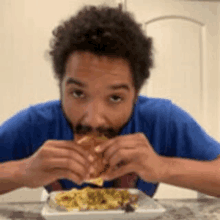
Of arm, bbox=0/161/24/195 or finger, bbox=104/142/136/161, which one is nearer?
finger, bbox=104/142/136/161

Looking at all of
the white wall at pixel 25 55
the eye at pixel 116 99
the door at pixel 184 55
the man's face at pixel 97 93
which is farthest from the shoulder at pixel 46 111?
the door at pixel 184 55

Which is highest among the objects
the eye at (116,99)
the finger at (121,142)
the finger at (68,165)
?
the eye at (116,99)

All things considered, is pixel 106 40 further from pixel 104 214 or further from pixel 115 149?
pixel 104 214

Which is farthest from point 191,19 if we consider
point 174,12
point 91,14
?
point 91,14

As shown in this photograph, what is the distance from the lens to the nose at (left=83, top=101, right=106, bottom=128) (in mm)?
726

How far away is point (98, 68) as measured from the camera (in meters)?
0.74

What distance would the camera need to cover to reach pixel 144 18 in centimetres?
224

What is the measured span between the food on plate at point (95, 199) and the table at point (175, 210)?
0.25 feet

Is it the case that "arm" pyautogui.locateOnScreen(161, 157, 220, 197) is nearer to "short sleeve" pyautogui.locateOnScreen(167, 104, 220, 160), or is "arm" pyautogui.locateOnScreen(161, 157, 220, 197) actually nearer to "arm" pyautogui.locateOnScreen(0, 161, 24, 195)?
"short sleeve" pyautogui.locateOnScreen(167, 104, 220, 160)

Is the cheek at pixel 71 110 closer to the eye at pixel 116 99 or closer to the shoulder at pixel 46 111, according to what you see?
the eye at pixel 116 99

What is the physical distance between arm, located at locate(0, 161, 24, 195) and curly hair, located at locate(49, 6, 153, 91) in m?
0.31

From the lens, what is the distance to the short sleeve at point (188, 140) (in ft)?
3.38

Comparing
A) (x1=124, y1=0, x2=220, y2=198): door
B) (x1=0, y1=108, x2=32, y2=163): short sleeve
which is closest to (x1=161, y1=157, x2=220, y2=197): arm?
(x1=0, y1=108, x2=32, y2=163): short sleeve

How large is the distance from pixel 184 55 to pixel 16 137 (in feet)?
5.45
